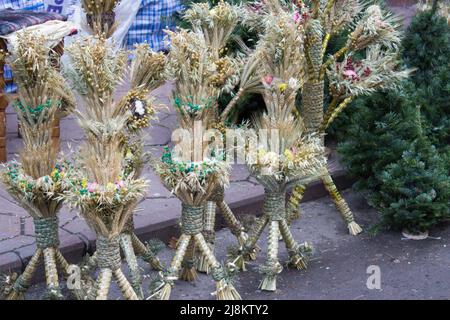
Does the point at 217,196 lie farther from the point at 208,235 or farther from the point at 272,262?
the point at 272,262

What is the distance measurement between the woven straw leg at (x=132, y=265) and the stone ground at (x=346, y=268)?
318 millimetres

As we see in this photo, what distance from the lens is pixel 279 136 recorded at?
331 cm

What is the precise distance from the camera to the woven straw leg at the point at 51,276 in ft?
9.96

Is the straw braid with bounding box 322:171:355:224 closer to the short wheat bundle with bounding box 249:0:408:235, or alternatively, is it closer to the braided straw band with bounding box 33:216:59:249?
the short wheat bundle with bounding box 249:0:408:235

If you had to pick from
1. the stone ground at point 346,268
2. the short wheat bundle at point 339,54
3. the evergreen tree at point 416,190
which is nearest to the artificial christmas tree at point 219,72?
the stone ground at point 346,268

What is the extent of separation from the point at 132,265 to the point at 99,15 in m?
1.14

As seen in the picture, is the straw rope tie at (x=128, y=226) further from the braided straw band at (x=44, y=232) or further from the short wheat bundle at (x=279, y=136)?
the short wheat bundle at (x=279, y=136)

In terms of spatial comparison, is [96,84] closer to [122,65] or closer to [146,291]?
[122,65]

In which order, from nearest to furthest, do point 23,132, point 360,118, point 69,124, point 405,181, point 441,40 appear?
point 23,132 < point 405,181 < point 360,118 < point 441,40 < point 69,124

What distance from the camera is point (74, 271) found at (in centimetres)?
311

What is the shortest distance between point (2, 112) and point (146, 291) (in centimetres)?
Answer: 179

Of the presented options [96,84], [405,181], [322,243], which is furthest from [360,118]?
[96,84]

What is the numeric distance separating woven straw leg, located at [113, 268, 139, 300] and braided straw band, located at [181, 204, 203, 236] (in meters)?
0.38

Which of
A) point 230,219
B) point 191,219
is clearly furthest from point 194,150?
point 230,219
